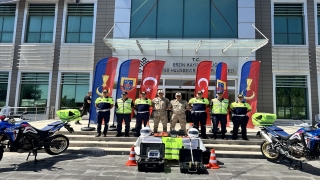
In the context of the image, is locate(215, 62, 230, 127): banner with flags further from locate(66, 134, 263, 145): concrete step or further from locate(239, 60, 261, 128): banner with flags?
locate(66, 134, 263, 145): concrete step

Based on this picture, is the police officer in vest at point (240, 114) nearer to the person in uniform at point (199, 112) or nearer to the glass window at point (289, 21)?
the person in uniform at point (199, 112)

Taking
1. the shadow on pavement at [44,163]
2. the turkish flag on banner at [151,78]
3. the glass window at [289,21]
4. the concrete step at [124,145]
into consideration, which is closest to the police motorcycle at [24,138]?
the shadow on pavement at [44,163]

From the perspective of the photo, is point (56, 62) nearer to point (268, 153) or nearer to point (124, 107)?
point (124, 107)

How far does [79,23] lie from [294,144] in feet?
42.7

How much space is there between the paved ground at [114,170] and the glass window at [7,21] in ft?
35.1

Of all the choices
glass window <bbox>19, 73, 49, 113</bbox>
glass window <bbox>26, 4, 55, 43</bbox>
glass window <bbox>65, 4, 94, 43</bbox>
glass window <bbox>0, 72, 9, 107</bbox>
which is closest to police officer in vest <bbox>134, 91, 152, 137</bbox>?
glass window <bbox>65, 4, 94, 43</bbox>

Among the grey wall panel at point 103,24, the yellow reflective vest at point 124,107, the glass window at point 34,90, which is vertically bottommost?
the yellow reflective vest at point 124,107

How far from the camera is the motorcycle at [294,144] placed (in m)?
5.02

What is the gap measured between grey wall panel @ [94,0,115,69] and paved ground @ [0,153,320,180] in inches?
311

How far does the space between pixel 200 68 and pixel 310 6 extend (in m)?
8.96

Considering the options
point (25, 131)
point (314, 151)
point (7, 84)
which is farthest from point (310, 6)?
point (7, 84)

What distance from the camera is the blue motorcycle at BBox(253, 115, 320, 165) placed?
16.5 feet

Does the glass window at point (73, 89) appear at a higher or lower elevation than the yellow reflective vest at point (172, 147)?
higher

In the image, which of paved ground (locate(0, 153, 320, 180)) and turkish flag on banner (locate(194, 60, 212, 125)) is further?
turkish flag on banner (locate(194, 60, 212, 125))
